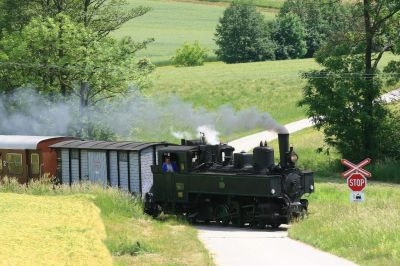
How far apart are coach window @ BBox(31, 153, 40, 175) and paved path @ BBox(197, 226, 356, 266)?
9400mm

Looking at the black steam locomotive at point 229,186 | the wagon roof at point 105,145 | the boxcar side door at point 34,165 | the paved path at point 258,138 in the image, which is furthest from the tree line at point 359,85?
the boxcar side door at point 34,165

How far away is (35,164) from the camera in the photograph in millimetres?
32094

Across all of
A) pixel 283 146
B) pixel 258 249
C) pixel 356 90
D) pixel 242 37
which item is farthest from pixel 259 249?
pixel 242 37

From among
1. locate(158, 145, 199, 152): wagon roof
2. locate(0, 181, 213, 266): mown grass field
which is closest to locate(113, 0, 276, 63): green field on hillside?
locate(158, 145, 199, 152): wagon roof

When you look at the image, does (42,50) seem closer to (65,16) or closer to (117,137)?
(65,16)

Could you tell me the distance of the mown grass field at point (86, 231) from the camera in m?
16.3

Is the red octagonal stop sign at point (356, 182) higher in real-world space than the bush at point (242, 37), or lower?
lower

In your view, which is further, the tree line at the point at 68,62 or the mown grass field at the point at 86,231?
the tree line at the point at 68,62

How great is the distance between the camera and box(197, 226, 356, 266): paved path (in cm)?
1866

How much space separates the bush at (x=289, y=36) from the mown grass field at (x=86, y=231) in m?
80.0

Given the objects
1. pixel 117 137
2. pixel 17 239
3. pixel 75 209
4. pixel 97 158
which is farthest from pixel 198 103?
pixel 17 239

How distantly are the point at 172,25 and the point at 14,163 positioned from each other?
86948 millimetres

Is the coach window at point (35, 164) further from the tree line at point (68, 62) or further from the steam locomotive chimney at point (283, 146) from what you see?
the tree line at point (68, 62)

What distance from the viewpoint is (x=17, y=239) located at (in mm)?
17125
